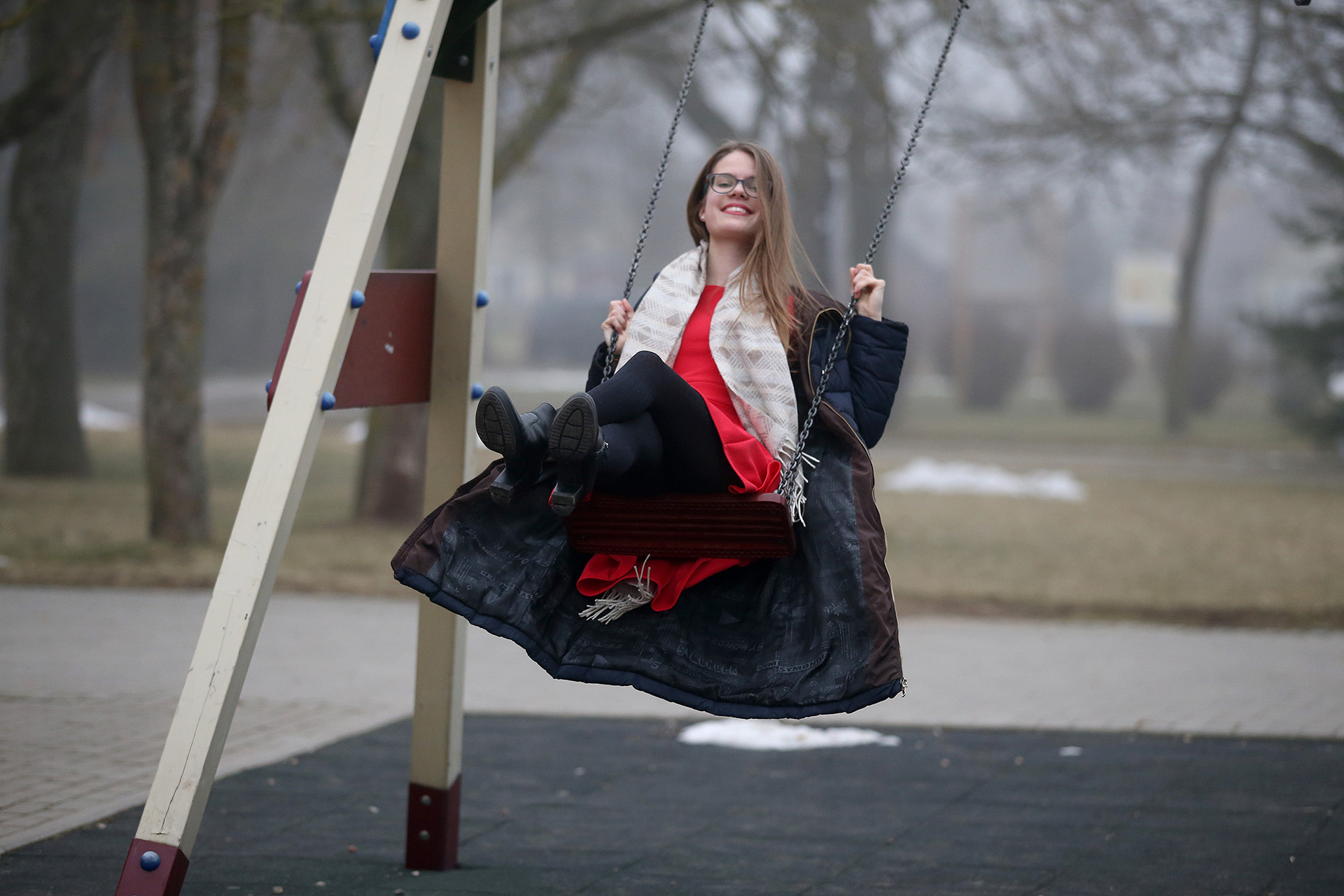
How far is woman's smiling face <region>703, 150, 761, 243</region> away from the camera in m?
4.05

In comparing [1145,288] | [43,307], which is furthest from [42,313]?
[1145,288]

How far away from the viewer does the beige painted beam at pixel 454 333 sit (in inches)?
162

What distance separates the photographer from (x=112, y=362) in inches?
1385

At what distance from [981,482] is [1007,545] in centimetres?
470

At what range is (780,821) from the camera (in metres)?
4.88

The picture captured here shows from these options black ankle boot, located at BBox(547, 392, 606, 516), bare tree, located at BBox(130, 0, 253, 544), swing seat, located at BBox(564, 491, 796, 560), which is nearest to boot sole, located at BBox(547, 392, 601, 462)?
black ankle boot, located at BBox(547, 392, 606, 516)

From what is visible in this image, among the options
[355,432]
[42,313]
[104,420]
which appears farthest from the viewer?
[355,432]

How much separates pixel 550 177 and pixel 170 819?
48.6 metres

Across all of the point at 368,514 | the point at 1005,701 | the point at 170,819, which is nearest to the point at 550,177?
the point at 368,514

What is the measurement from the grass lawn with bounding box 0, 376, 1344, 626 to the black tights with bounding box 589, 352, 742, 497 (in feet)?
20.9

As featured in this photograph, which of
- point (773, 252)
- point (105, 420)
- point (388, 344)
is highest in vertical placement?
point (773, 252)

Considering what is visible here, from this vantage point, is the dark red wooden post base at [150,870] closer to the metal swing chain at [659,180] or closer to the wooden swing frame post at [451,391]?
the wooden swing frame post at [451,391]

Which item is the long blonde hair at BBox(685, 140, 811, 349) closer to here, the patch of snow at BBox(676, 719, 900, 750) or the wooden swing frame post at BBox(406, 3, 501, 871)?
the wooden swing frame post at BBox(406, 3, 501, 871)

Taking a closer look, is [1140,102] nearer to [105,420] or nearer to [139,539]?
[139,539]
